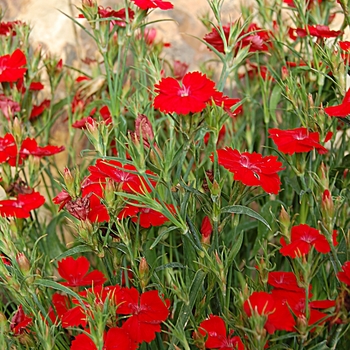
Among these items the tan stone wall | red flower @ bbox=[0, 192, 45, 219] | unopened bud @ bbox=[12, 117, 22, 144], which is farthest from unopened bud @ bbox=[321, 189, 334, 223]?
the tan stone wall

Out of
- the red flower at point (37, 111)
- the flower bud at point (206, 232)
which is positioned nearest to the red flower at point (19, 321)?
the flower bud at point (206, 232)

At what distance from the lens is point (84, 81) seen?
1635 mm

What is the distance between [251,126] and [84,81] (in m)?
0.46

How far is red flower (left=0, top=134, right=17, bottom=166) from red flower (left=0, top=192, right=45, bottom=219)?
0.08 metres

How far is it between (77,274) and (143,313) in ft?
0.68

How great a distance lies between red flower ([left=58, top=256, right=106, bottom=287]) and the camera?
103 cm

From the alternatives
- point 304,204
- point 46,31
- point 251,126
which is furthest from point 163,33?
point 304,204

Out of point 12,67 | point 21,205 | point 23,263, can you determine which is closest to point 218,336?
point 23,263

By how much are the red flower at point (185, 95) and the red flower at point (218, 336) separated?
0.30m

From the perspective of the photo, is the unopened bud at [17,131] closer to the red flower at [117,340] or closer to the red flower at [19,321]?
the red flower at [19,321]

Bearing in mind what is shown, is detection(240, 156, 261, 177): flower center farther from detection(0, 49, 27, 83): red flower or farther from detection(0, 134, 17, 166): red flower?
detection(0, 49, 27, 83): red flower

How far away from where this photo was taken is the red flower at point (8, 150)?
117 centimetres

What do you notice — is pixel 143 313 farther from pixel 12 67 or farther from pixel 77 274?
pixel 12 67

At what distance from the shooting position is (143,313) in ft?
2.91
